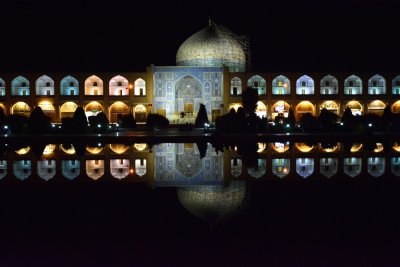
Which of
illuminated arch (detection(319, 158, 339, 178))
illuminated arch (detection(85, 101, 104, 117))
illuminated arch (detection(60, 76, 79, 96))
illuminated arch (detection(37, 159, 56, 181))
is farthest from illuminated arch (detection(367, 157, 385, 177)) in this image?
illuminated arch (detection(60, 76, 79, 96))

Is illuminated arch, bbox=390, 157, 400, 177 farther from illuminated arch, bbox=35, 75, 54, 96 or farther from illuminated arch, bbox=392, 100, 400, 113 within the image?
illuminated arch, bbox=35, 75, 54, 96

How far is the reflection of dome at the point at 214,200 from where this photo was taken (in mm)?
5164

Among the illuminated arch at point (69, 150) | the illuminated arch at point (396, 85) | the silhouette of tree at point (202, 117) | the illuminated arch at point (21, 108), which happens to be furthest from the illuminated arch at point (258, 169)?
the illuminated arch at point (21, 108)

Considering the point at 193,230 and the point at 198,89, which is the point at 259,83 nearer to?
the point at 198,89

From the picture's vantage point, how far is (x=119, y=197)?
21.0 ft

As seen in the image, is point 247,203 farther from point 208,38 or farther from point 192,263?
point 208,38

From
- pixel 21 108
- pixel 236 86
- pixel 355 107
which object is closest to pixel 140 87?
pixel 236 86

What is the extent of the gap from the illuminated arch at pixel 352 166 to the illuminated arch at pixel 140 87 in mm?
25650

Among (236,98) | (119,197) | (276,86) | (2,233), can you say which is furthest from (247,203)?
(276,86)

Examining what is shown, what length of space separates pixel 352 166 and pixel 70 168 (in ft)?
20.2

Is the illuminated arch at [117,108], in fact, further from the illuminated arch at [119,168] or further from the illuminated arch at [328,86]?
the illuminated arch at [119,168]

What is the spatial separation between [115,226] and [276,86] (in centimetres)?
3243

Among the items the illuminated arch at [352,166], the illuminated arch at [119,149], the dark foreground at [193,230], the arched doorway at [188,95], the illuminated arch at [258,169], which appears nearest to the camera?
the dark foreground at [193,230]

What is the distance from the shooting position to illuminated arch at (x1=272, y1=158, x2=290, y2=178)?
863 centimetres
